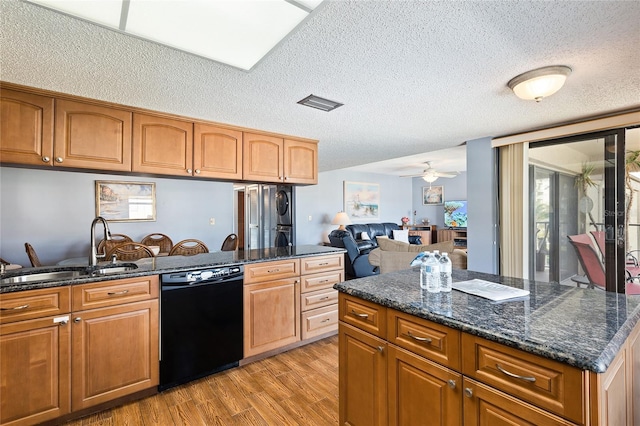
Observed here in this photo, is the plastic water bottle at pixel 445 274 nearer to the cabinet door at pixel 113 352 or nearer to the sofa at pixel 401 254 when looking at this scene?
the cabinet door at pixel 113 352

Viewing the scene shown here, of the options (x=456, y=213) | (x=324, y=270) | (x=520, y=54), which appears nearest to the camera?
(x=520, y=54)

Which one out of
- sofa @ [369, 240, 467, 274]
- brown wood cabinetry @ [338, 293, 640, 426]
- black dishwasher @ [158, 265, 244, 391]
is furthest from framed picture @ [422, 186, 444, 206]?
brown wood cabinetry @ [338, 293, 640, 426]

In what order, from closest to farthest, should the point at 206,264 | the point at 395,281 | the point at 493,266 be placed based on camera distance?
the point at 395,281
the point at 206,264
the point at 493,266

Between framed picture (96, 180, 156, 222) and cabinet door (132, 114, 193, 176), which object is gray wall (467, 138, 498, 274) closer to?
cabinet door (132, 114, 193, 176)

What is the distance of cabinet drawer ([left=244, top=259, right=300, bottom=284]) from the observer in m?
2.65

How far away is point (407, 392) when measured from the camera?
1.35m

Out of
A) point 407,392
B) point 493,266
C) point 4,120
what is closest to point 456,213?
point 493,266

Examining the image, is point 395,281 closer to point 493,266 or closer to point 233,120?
point 233,120

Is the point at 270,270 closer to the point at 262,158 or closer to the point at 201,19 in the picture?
the point at 262,158

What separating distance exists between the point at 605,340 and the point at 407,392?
30.2 inches

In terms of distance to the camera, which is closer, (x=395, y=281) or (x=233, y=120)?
(x=395, y=281)

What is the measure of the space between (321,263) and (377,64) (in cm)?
198

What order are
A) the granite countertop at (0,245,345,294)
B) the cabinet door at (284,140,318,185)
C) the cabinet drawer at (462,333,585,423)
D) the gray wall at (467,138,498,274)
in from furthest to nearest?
the gray wall at (467,138,498,274)
the cabinet door at (284,140,318,185)
the granite countertop at (0,245,345,294)
the cabinet drawer at (462,333,585,423)

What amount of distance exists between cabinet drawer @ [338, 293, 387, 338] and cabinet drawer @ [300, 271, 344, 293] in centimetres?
131
